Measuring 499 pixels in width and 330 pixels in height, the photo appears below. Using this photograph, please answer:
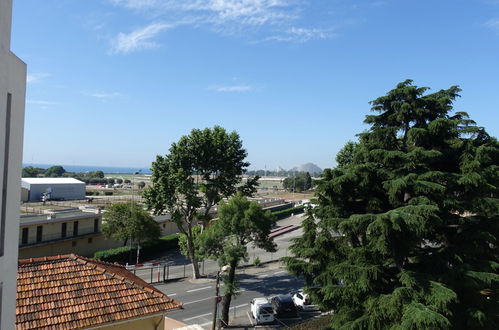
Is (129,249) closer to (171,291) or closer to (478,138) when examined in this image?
(171,291)

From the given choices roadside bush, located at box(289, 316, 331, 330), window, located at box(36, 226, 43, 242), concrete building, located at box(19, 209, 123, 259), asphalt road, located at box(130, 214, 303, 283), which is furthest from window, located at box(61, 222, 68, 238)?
roadside bush, located at box(289, 316, 331, 330)

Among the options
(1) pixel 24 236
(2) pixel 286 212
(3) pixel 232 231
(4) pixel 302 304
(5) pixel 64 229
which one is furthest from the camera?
(2) pixel 286 212

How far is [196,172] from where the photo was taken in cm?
2972

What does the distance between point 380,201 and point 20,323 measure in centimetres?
1199

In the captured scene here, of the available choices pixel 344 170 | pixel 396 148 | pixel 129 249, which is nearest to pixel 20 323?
pixel 344 170

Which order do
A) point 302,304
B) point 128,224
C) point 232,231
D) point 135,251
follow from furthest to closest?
point 135,251 → point 128,224 → point 302,304 → point 232,231

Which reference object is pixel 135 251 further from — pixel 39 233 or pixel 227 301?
pixel 227 301

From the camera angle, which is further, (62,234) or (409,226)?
(62,234)

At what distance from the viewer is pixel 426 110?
14008mm

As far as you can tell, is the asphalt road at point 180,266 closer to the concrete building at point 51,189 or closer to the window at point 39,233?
the window at point 39,233

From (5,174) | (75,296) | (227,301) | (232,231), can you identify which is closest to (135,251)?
(227,301)

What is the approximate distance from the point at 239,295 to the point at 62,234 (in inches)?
898

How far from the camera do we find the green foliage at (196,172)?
2856 centimetres

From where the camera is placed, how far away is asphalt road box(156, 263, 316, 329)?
21953 mm
